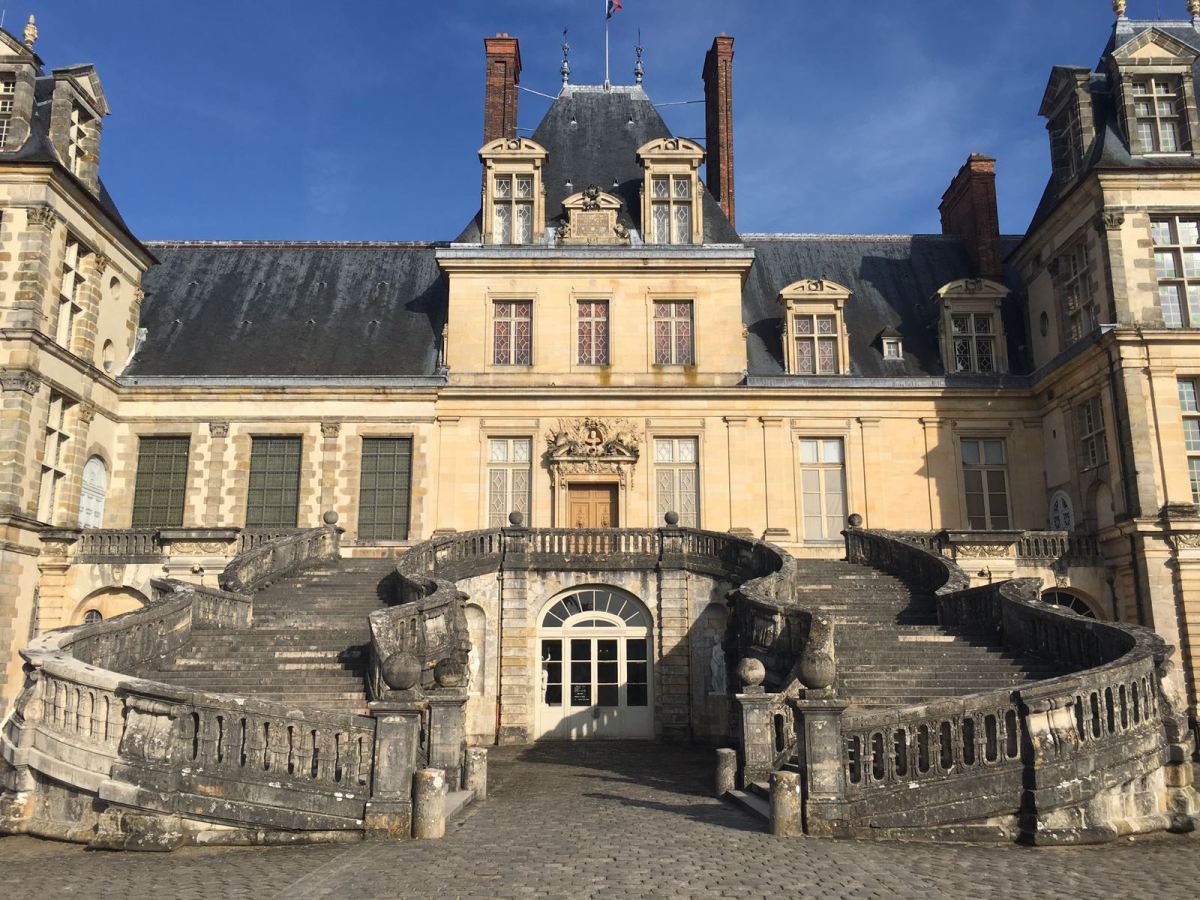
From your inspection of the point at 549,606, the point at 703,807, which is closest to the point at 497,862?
the point at 703,807

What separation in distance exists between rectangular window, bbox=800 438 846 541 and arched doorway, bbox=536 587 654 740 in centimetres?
632

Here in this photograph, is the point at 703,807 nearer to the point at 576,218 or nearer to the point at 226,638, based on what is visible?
the point at 226,638

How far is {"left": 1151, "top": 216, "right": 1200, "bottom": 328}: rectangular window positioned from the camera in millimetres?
20906

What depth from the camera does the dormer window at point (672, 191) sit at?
2530 centimetres

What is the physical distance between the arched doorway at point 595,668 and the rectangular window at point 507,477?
4530mm

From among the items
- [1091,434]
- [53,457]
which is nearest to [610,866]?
[1091,434]

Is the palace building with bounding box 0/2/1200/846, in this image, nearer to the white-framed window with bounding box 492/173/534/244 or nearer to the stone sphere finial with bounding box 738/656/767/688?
the white-framed window with bounding box 492/173/534/244

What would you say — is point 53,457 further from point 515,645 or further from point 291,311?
point 515,645

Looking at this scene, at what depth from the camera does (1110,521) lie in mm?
20859

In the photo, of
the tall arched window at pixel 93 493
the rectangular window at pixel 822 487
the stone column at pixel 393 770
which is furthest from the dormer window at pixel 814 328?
the stone column at pixel 393 770

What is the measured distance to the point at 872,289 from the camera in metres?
27.9

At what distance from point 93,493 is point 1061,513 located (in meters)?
21.7

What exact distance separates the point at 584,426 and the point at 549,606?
5808 mm

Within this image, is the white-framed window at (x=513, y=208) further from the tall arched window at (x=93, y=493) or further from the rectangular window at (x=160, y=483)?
the tall arched window at (x=93, y=493)
